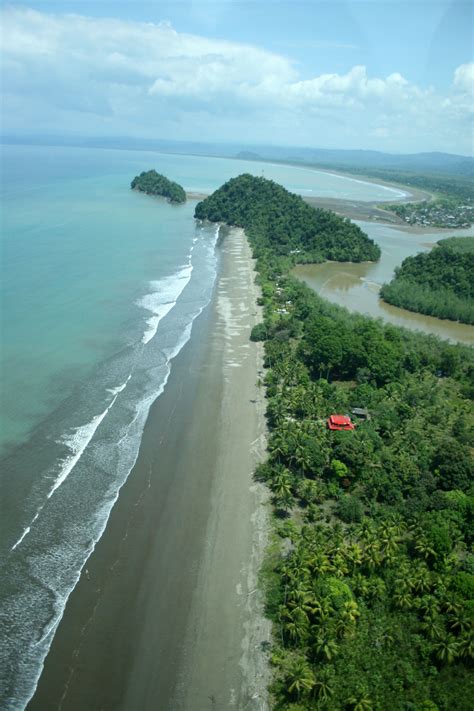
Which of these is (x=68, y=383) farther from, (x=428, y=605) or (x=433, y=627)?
(x=433, y=627)

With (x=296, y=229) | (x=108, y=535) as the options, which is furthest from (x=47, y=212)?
(x=108, y=535)

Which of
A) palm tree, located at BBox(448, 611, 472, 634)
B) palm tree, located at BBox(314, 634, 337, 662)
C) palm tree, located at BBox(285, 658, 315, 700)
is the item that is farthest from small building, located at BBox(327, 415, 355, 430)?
palm tree, located at BBox(285, 658, 315, 700)

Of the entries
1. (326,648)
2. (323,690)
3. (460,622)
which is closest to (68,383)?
(326,648)

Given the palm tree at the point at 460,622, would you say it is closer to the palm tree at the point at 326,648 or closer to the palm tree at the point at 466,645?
the palm tree at the point at 466,645

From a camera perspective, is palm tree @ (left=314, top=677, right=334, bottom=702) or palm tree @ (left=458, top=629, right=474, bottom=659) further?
palm tree @ (left=458, top=629, right=474, bottom=659)

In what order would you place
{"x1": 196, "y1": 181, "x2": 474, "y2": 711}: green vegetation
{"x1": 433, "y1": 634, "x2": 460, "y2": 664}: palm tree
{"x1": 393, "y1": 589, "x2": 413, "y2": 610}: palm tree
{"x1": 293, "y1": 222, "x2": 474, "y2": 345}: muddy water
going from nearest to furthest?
{"x1": 196, "y1": 181, "x2": 474, "y2": 711}: green vegetation → {"x1": 433, "y1": 634, "x2": 460, "y2": 664}: palm tree → {"x1": 393, "y1": 589, "x2": 413, "y2": 610}: palm tree → {"x1": 293, "y1": 222, "x2": 474, "y2": 345}: muddy water

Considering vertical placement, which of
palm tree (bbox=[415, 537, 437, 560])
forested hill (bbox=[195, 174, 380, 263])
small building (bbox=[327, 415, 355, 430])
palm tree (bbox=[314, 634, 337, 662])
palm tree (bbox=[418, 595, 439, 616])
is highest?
forested hill (bbox=[195, 174, 380, 263])

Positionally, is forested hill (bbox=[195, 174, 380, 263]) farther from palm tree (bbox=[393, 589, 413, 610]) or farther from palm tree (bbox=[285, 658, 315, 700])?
A: palm tree (bbox=[285, 658, 315, 700])

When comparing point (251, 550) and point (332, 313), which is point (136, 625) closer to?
point (251, 550)

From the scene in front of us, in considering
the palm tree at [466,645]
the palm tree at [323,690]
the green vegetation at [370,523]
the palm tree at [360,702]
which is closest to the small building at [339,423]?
the green vegetation at [370,523]
